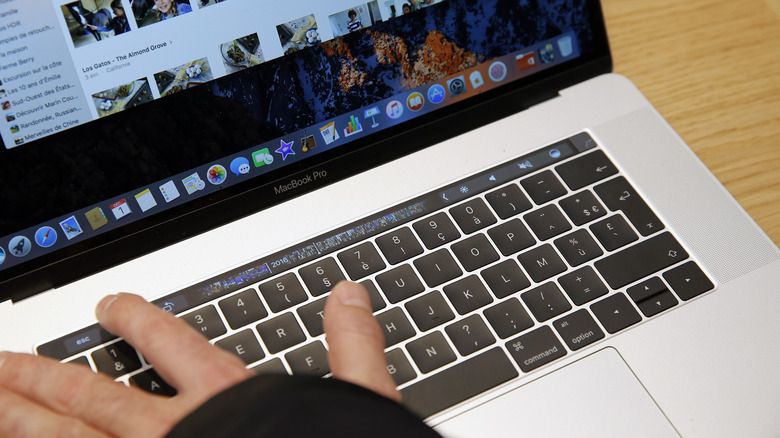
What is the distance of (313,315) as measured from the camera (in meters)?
0.58

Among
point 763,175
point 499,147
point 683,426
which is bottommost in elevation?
point 683,426

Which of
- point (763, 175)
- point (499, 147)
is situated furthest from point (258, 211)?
point (763, 175)

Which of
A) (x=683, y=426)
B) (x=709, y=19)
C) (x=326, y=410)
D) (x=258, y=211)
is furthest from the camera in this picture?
(x=709, y=19)

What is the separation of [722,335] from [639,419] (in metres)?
0.12

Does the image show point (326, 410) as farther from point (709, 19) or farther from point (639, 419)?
point (709, 19)

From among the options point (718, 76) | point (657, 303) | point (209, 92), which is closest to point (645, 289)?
point (657, 303)

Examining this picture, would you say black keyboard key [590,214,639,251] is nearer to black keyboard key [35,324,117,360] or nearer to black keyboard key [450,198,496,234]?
black keyboard key [450,198,496,234]

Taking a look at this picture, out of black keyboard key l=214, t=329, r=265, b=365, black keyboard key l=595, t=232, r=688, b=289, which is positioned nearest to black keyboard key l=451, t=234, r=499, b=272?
black keyboard key l=595, t=232, r=688, b=289

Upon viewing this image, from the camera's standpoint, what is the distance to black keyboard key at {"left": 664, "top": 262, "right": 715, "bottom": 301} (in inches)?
23.6

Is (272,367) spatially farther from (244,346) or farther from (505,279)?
(505,279)

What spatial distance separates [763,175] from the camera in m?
0.70

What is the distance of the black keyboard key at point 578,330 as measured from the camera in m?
0.58

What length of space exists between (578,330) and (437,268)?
0.46 ft

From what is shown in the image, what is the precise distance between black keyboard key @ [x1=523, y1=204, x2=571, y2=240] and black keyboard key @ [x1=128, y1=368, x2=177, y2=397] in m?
0.37
